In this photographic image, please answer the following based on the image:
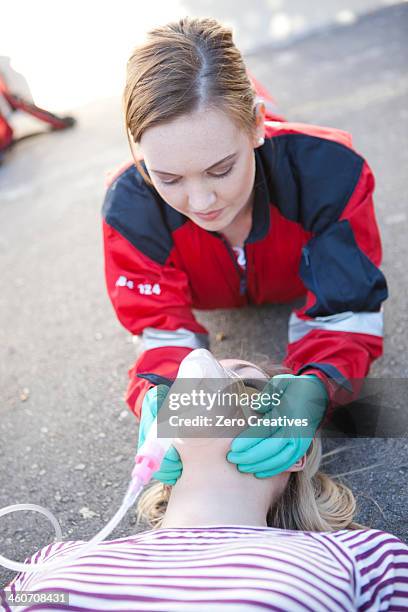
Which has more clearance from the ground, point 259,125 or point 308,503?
point 259,125

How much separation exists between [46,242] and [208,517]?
7.24ft

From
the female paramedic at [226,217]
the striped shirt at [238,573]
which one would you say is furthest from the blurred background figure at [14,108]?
the striped shirt at [238,573]

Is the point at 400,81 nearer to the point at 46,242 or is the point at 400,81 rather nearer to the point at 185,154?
the point at 46,242

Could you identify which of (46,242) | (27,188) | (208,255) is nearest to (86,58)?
(27,188)

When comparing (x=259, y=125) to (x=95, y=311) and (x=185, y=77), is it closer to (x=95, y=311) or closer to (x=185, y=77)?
(x=185, y=77)

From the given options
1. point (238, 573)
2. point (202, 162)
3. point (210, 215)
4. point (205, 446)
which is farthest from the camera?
point (210, 215)

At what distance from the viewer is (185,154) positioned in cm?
171

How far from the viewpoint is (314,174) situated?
2.05m

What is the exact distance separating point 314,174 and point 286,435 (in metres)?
0.83

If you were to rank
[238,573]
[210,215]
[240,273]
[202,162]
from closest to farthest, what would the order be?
1. [238,573]
2. [202,162]
3. [210,215]
4. [240,273]

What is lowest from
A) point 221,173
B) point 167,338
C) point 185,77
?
point 167,338

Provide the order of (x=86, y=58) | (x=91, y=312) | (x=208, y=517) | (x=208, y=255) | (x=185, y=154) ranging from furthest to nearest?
(x=86, y=58) → (x=91, y=312) → (x=208, y=255) → (x=185, y=154) → (x=208, y=517)

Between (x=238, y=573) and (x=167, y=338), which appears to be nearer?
(x=238, y=573)

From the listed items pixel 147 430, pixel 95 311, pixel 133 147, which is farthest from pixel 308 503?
pixel 95 311
